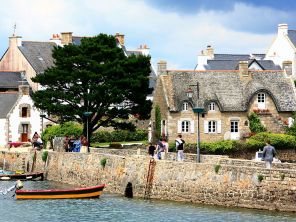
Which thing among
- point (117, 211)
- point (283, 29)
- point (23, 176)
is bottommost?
point (117, 211)

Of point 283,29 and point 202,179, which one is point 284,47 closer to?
point 283,29

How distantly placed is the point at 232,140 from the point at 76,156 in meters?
23.6

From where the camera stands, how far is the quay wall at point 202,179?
1676 inches

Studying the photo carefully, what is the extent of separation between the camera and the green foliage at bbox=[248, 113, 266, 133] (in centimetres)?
8306

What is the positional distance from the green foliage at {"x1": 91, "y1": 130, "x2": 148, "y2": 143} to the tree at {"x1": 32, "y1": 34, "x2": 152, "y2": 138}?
443 inches

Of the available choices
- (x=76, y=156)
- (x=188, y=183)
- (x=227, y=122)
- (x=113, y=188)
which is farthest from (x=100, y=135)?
(x=188, y=183)

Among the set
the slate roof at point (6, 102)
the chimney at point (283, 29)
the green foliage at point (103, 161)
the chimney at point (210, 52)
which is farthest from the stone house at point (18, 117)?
the green foliage at point (103, 161)

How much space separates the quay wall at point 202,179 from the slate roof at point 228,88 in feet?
74.8

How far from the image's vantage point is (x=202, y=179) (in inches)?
1836

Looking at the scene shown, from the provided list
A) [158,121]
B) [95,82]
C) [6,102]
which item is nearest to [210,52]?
[6,102]

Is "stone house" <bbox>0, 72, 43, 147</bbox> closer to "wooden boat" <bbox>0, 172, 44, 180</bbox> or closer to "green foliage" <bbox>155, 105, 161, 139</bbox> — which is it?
"green foliage" <bbox>155, 105, 161, 139</bbox>

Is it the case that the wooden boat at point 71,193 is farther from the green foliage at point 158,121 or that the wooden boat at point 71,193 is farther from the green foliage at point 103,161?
the green foliage at point 158,121

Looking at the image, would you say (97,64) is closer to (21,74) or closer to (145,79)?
(145,79)

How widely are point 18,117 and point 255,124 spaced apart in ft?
67.0
